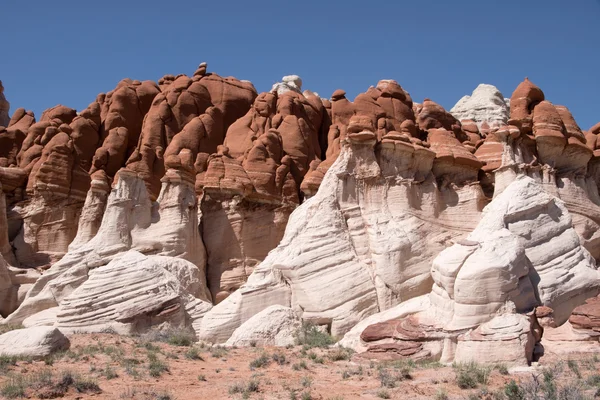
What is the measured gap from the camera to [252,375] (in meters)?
13.4

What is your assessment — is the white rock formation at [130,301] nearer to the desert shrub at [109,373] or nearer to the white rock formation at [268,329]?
the white rock formation at [268,329]

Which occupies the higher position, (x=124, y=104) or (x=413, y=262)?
(x=124, y=104)

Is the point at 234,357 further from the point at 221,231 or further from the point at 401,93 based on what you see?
the point at 401,93

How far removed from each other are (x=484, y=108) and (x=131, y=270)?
32029mm

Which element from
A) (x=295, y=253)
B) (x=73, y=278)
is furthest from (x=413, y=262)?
(x=73, y=278)

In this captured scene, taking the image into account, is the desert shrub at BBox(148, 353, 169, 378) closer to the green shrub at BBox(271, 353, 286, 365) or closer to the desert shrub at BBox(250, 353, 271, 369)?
the desert shrub at BBox(250, 353, 271, 369)

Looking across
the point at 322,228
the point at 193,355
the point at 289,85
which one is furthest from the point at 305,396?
the point at 289,85

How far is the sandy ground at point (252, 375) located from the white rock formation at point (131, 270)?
424 centimetres

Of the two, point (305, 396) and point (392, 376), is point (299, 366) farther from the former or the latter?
point (305, 396)

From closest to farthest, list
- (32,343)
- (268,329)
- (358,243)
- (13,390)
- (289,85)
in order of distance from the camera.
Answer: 1. (13,390)
2. (32,343)
3. (268,329)
4. (358,243)
5. (289,85)

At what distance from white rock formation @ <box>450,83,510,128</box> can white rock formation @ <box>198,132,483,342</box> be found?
22738 mm

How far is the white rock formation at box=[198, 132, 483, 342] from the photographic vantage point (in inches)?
813

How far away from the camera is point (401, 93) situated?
122 ft

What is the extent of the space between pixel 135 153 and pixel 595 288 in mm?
25205
